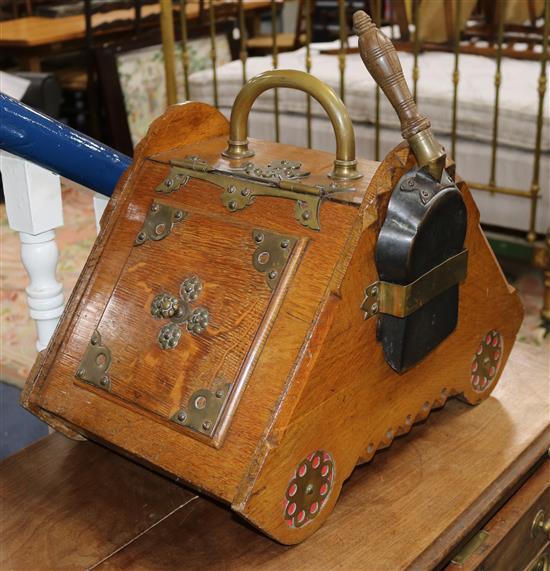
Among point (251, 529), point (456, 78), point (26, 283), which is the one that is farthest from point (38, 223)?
point (26, 283)

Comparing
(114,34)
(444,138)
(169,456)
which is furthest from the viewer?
(114,34)

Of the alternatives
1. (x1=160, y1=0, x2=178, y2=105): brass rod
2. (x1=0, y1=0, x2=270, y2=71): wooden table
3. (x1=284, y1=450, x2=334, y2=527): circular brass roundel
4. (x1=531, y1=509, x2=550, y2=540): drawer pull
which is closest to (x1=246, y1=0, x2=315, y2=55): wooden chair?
(x1=0, y1=0, x2=270, y2=71): wooden table

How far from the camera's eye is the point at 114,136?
5574mm

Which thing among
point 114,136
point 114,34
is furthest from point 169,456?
point 114,34

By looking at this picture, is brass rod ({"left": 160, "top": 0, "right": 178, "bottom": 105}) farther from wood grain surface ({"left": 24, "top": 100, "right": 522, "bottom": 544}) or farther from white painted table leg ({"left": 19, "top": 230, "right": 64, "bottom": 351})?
wood grain surface ({"left": 24, "top": 100, "right": 522, "bottom": 544})

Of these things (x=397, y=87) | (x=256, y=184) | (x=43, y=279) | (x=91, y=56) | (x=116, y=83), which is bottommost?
(x=116, y=83)

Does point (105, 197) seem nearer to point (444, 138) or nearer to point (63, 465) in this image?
point (63, 465)

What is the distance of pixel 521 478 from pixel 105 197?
0.74 meters

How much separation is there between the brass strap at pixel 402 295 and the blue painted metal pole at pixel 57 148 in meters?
0.44

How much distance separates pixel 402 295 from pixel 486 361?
343 mm

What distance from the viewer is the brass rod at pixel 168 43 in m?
3.10

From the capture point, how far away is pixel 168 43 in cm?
318

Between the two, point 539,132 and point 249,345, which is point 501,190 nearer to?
point 539,132

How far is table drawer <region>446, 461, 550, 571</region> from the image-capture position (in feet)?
3.85
